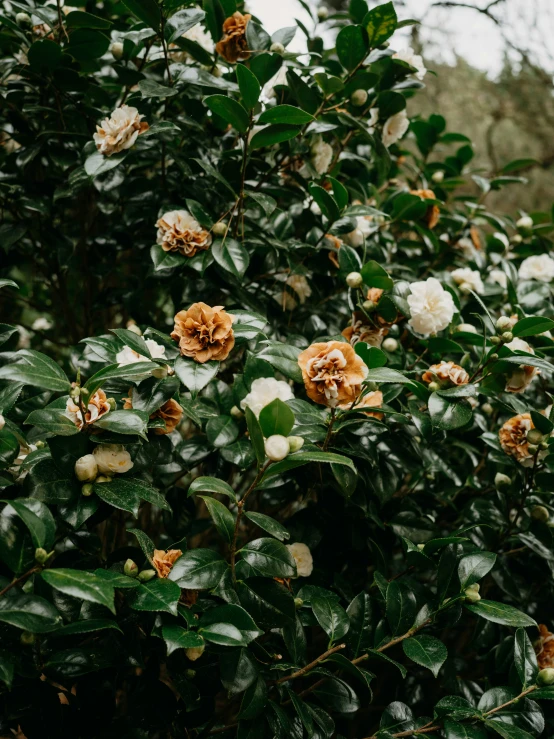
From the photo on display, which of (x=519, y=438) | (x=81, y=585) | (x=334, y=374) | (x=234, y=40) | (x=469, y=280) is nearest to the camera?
(x=81, y=585)

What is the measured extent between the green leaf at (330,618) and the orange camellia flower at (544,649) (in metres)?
0.47

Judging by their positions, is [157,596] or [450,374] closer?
[157,596]

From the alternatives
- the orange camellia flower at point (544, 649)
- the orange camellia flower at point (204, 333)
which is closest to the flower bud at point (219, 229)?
the orange camellia flower at point (204, 333)

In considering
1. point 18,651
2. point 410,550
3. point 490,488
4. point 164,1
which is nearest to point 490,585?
point 490,488

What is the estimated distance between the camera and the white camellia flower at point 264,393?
89 cm

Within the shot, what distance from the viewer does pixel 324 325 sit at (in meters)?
1.31

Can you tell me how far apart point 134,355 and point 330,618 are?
1.70ft

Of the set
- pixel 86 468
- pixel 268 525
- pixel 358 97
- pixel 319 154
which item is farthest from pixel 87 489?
pixel 358 97

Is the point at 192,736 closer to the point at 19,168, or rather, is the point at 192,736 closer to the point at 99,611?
the point at 99,611

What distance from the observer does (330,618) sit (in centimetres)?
90

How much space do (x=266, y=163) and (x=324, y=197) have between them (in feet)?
0.68

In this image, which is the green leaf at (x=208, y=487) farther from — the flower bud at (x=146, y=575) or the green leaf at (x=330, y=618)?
the green leaf at (x=330, y=618)

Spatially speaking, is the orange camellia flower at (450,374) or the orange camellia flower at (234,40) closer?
the orange camellia flower at (450,374)

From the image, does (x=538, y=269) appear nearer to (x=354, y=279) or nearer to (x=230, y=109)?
(x=354, y=279)
